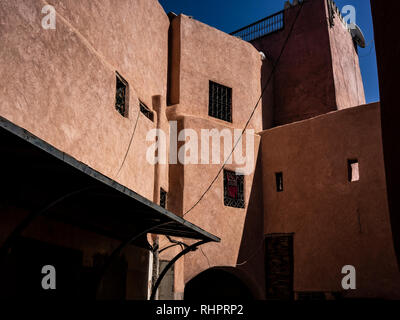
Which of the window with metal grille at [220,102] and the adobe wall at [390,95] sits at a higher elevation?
the window with metal grille at [220,102]

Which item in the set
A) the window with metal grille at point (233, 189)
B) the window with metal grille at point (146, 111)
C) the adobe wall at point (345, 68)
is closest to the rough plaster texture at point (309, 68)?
the adobe wall at point (345, 68)

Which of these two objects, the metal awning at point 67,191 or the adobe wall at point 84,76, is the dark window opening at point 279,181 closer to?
the adobe wall at point 84,76

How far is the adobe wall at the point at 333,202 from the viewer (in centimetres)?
1240

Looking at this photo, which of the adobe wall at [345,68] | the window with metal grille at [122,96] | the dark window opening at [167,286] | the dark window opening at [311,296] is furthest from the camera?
the adobe wall at [345,68]

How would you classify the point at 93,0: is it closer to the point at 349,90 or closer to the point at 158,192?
the point at 158,192

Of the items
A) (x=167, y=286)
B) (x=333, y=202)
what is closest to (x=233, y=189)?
(x=333, y=202)

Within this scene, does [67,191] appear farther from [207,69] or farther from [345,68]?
[345,68]

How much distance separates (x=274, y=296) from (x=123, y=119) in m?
7.80

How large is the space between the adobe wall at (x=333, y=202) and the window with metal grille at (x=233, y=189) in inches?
42.1

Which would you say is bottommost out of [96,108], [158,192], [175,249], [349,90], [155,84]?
[175,249]

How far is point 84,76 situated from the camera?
8078mm
